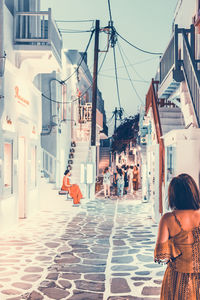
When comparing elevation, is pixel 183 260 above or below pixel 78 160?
below

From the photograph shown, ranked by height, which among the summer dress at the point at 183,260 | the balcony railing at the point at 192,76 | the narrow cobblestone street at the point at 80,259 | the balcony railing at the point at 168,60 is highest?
the balcony railing at the point at 168,60

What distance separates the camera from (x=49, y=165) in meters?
21.8

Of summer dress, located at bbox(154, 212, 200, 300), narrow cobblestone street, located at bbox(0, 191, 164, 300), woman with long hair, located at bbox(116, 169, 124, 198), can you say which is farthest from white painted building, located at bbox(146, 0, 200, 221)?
woman with long hair, located at bbox(116, 169, 124, 198)

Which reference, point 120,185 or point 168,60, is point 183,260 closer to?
point 168,60

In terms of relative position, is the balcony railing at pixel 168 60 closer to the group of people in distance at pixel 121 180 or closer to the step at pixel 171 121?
the step at pixel 171 121

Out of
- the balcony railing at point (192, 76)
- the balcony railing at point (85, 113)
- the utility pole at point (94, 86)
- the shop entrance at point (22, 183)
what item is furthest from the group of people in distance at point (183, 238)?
the balcony railing at point (85, 113)

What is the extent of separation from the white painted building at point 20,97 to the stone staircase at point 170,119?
448 cm

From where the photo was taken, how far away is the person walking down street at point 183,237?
3467mm

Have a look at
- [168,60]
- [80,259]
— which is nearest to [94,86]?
[168,60]

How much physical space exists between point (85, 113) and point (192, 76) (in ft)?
67.6

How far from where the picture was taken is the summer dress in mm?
3473

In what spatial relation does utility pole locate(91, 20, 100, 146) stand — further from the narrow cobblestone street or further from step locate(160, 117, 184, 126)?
step locate(160, 117, 184, 126)

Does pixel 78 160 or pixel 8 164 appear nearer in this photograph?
pixel 8 164

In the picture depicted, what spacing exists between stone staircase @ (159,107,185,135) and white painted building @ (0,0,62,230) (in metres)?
4.48
